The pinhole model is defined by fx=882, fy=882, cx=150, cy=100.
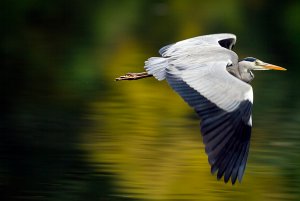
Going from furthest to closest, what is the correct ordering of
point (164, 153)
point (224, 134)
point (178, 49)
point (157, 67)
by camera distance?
point (164, 153), point (178, 49), point (157, 67), point (224, 134)

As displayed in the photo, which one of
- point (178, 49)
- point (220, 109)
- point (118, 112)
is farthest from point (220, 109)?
point (118, 112)

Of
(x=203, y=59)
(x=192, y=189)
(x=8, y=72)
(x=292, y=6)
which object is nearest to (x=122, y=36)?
(x=8, y=72)

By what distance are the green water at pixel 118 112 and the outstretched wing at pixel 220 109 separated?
1.95 meters

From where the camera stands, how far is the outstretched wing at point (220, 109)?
4.80 m

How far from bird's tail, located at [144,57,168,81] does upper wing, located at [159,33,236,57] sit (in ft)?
0.61

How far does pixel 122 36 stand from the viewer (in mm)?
10312

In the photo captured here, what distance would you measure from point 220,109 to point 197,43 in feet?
3.64

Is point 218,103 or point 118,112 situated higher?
point 218,103

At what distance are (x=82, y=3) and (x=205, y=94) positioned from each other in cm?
670

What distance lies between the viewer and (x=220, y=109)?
4883mm

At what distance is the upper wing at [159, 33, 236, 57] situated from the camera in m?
5.73

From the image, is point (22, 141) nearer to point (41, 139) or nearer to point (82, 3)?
point (41, 139)

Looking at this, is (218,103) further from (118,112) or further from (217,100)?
(118,112)

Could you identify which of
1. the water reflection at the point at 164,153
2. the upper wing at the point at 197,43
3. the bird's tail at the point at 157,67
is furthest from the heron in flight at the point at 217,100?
the water reflection at the point at 164,153
